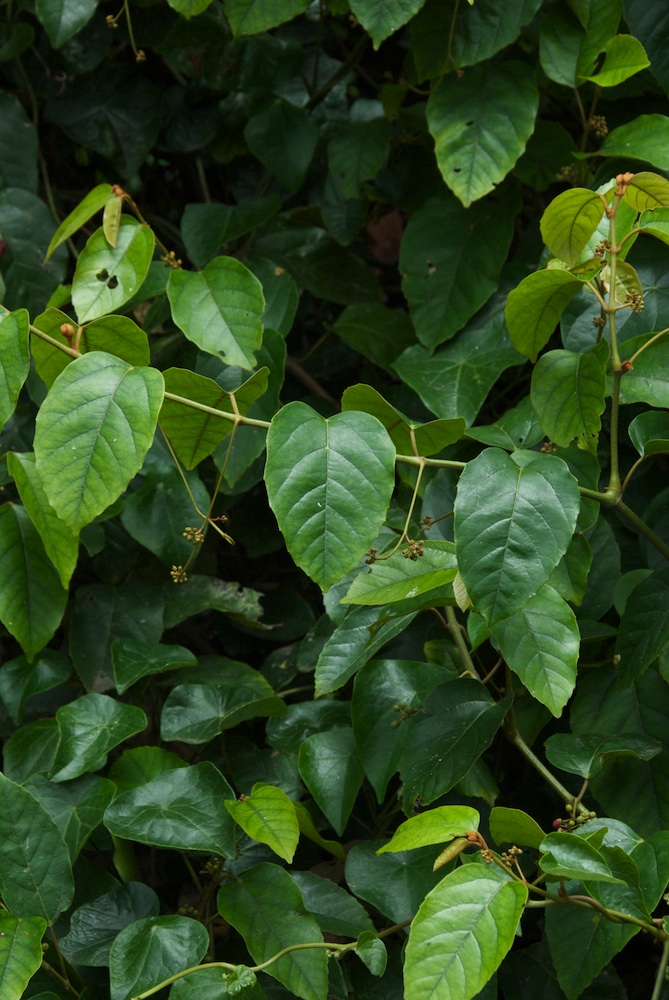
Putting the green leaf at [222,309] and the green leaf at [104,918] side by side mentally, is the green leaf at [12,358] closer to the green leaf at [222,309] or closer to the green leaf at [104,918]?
the green leaf at [222,309]

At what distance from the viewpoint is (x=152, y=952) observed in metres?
0.92

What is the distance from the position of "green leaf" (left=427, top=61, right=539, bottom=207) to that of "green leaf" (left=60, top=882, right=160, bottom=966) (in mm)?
889

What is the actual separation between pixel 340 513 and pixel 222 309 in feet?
1.55

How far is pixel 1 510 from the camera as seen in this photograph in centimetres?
115

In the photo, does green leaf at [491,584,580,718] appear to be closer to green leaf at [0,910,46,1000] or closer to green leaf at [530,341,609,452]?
green leaf at [530,341,609,452]

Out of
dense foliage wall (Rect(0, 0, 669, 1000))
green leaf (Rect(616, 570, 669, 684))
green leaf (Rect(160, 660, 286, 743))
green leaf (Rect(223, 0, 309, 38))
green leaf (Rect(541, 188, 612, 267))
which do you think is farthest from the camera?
green leaf (Rect(223, 0, 309, 38))

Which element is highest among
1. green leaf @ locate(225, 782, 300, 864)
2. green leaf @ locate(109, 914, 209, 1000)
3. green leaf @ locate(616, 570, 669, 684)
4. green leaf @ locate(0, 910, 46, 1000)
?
green leaf @ locate(616, 570, 669, 684)

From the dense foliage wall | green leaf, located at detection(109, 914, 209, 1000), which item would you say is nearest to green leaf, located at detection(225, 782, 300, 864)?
the dense foliage wall

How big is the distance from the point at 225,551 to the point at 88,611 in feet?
0.95

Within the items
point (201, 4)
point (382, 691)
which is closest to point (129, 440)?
point (382, 691)

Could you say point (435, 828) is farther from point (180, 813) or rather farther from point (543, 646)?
point (180, 813)

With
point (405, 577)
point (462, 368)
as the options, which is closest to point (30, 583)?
point (405, 577)

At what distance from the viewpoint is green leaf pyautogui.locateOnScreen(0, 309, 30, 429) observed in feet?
2.57

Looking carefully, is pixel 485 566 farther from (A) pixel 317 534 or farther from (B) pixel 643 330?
(B) pixel 643 330
